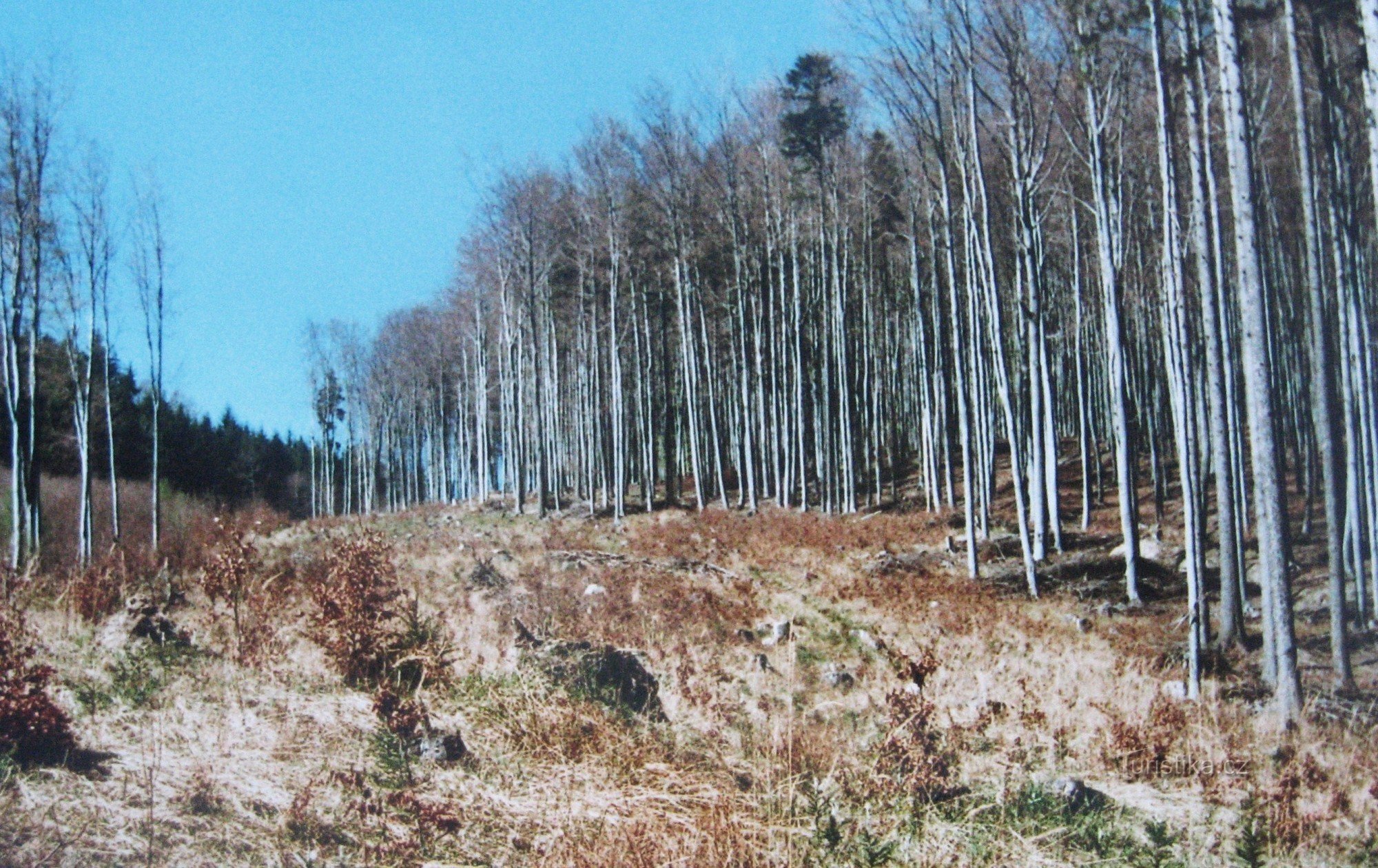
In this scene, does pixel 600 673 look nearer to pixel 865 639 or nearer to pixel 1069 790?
pixel 1069 790

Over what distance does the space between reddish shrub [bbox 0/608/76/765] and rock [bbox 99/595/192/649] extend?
1650 millimetres

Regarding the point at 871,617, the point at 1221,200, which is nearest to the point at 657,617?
the point at 871,617

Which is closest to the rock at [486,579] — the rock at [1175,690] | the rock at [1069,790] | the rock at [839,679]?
the rock at [839,679]

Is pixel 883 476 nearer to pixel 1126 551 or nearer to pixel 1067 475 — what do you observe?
pixel 1067 475

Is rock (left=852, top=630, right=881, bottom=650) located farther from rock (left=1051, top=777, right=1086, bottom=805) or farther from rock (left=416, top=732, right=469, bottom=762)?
rock (left=416, top=732, right=469, bottom=762)

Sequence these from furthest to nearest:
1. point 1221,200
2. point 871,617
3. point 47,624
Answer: point 1221,200 → point 871,617 → point 47,624

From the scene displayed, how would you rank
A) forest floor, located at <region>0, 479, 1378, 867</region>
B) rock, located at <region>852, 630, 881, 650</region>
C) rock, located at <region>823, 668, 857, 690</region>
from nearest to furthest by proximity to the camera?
forest floor, located at <region>0, 479, 1378, 867</region> → rock, located at <region>823, 668, 857, 690</region> → rock, located at <region>852, 630, 881, 650</region>

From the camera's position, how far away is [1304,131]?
11.5m

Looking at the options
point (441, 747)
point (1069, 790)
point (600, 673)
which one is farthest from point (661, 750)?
point (1069, 790)

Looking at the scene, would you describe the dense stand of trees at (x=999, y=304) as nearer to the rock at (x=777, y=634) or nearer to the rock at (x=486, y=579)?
the rock at (x=777, y=634)

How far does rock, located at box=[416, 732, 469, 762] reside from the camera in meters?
6.49

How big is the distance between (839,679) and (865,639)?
2027mm

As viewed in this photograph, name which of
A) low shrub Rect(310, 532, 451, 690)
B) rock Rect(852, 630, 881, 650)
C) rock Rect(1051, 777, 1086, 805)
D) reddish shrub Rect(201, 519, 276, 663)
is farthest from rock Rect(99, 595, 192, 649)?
rock Rect(852, 630, 881, 650)

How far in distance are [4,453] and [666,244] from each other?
19.7 m
